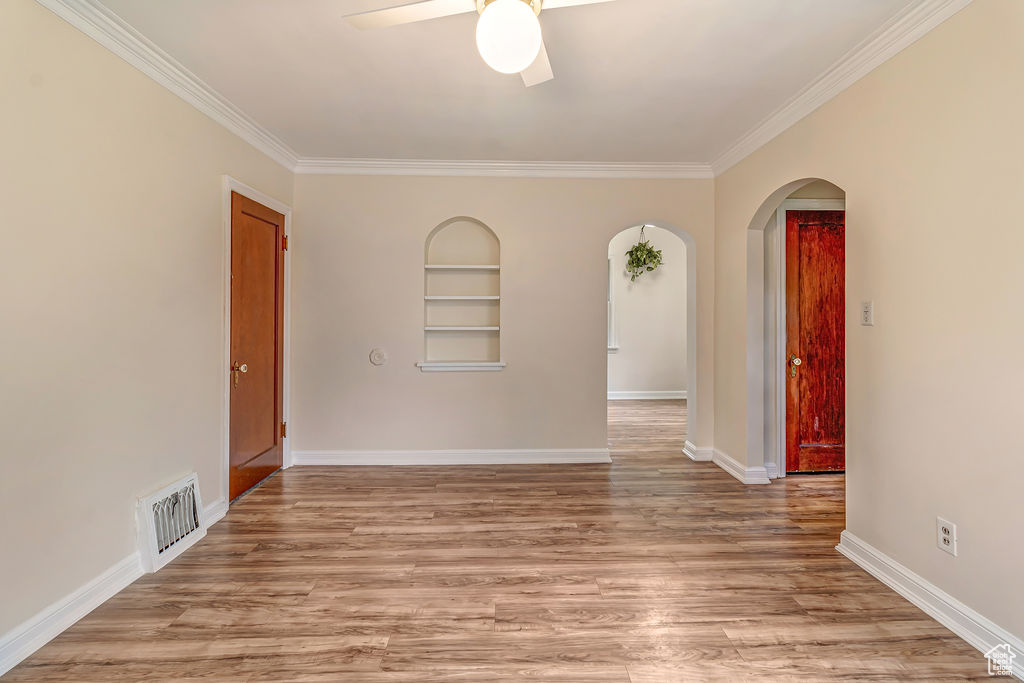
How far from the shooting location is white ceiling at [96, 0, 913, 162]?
2.10 meters

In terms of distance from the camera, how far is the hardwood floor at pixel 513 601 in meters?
1.73

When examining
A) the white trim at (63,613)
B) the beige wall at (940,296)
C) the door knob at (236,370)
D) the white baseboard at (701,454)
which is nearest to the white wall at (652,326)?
the white baseboard at (701,454)

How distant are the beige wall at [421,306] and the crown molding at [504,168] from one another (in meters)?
0.07

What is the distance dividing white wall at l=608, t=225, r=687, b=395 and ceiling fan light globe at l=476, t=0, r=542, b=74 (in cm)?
636

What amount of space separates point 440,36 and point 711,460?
3816 mm

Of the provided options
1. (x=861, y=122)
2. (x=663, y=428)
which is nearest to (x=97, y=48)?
(x=861, y=122)

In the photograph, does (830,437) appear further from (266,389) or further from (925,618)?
(266,389)

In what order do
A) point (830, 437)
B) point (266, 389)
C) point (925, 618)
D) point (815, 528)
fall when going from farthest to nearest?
point (830, 437)
point (266, 389)
point (815, 528)
point (925, 618)

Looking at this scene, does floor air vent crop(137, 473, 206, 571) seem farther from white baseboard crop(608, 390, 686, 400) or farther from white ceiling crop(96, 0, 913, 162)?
white baseboard crop(608, 390, 686, 400)

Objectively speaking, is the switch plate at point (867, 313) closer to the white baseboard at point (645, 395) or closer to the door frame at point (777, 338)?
the door frame at point (777, 338)

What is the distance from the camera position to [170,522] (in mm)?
2529

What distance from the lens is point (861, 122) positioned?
2.44 meters

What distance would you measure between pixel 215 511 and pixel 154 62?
2.51m

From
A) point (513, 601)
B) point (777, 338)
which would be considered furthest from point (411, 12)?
point (777, 338)
